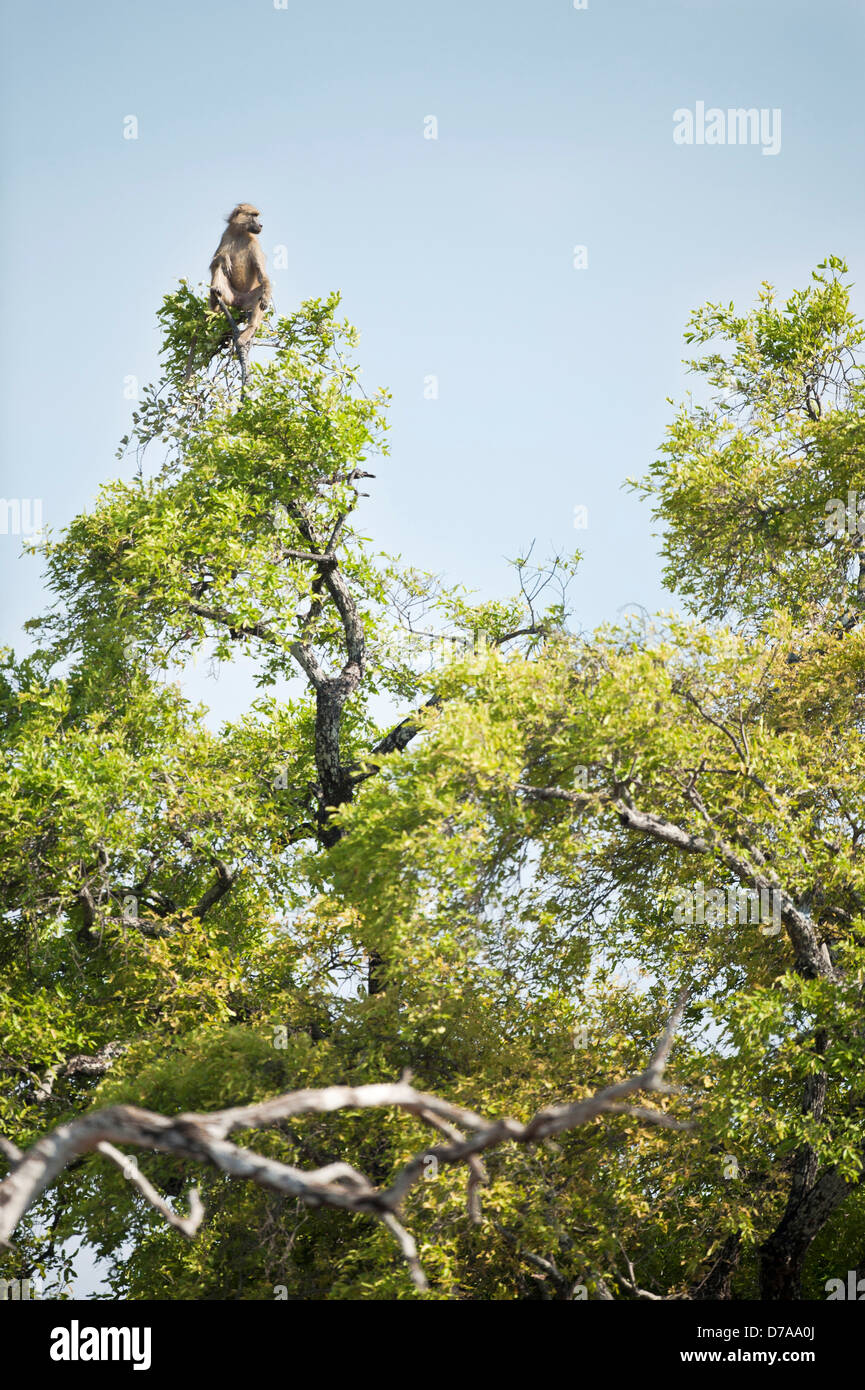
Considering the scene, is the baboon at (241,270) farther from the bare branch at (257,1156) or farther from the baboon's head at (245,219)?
the bare branch at (257,1156)

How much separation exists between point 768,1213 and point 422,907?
5.17 metres

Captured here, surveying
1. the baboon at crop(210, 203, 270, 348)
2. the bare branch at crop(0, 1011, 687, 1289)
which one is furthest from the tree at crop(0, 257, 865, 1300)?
the bare branch at crop(0, 1011, 687, 1289)

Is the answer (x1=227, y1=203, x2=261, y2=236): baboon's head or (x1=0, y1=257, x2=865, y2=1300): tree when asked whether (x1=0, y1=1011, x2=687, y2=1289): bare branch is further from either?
(x1=227, y1=203, x2=261, y2=236): baboon's head

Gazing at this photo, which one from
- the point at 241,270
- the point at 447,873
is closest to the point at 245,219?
the point at 241,270

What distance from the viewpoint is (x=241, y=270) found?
1520cm

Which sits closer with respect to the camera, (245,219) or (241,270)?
(241,270)

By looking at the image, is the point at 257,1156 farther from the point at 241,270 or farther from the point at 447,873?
the point at 241,270

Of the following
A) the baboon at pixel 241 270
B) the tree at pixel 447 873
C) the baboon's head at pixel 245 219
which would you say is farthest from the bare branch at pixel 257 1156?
the baboon's head at pixel 245 219

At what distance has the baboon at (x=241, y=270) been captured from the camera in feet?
49.6

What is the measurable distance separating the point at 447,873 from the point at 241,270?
8.91 metres

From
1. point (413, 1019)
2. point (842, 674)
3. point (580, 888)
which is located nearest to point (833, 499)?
point (842, 674)

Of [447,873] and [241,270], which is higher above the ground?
[241,270]

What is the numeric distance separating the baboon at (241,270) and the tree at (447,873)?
488 mm

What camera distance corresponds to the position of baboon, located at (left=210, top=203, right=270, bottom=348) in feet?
49.6
